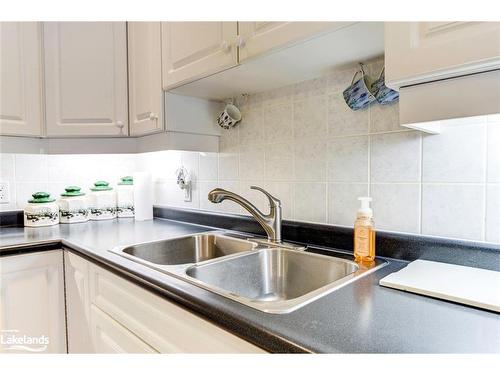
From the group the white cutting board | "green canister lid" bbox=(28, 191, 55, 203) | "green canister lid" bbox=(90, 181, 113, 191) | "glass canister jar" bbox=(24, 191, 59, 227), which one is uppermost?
"green canister lid" bbox=(90, 181, 113, 191)

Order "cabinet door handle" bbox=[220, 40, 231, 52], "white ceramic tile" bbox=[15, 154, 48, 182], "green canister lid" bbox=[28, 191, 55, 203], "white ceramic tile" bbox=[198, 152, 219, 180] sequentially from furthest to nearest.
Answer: "white ceramic tile" bbox=[15, 154, 48, 182], "green canister lid" bbox=[28, 191, 55, 203], "white ceramic tile" bbox=[198, 152, 219, 180], "cabinet door handle" bbox=[220, 40, 231, 52]

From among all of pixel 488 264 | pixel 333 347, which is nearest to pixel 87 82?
pixel 333 347

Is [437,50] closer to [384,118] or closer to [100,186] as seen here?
[384,118]

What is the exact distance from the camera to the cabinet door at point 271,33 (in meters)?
0.80

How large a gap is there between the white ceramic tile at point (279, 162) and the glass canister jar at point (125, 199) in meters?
1.02

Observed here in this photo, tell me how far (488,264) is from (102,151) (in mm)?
1676

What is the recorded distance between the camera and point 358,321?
0.57 meters

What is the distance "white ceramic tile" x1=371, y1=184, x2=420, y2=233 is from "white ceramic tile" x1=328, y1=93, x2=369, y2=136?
0.65 feet

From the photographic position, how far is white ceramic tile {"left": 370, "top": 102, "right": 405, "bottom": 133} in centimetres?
96

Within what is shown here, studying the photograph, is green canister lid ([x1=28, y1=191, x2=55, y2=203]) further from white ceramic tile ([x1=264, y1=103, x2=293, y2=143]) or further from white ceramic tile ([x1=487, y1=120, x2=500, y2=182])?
white ceramic tile ([x1=487, y1=120, x2=500, y2=182])

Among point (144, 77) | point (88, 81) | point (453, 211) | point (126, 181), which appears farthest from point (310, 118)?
point (126, 181)

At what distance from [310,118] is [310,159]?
15 cm

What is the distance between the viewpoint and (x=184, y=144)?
1.43 meters

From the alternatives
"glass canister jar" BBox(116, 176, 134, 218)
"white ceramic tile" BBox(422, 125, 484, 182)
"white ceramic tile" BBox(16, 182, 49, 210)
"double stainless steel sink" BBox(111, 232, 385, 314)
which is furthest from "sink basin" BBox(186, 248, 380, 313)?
"white ceramic tile" BBox(16, 182, 49, 210)
